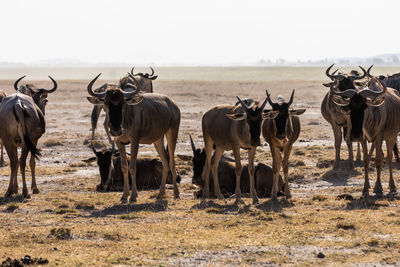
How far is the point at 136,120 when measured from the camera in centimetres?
1355

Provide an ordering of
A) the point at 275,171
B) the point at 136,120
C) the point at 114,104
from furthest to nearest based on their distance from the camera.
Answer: the point at 136,120, the point at 275,171, the point at 114,104

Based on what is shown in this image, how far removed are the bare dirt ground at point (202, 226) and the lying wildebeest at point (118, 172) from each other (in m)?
0.40

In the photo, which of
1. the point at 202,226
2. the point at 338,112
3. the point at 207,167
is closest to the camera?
the point at 202,226

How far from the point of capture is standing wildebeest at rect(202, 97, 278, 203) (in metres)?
12.6

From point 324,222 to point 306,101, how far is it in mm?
33200

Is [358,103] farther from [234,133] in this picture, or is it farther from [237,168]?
[237,168]

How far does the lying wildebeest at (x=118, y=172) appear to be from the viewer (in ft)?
51.0

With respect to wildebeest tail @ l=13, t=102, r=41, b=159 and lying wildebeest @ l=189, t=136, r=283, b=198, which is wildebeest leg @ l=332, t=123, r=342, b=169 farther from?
wildebeest tail @ l=13, t=102, r=41, b=159

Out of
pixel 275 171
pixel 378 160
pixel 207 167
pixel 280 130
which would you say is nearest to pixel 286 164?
pixel 275 171

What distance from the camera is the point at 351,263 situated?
8.91m

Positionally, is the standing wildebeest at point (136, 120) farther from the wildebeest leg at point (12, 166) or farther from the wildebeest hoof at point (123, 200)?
the wildebeest leg at point (12, 166)

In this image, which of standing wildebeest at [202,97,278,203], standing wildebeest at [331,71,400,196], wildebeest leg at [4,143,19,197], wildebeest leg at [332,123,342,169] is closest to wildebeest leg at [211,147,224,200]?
standing wildebeest at [202,97,278,203]

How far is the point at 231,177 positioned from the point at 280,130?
7.56 feet

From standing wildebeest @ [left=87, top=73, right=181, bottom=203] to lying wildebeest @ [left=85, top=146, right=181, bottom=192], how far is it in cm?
137
